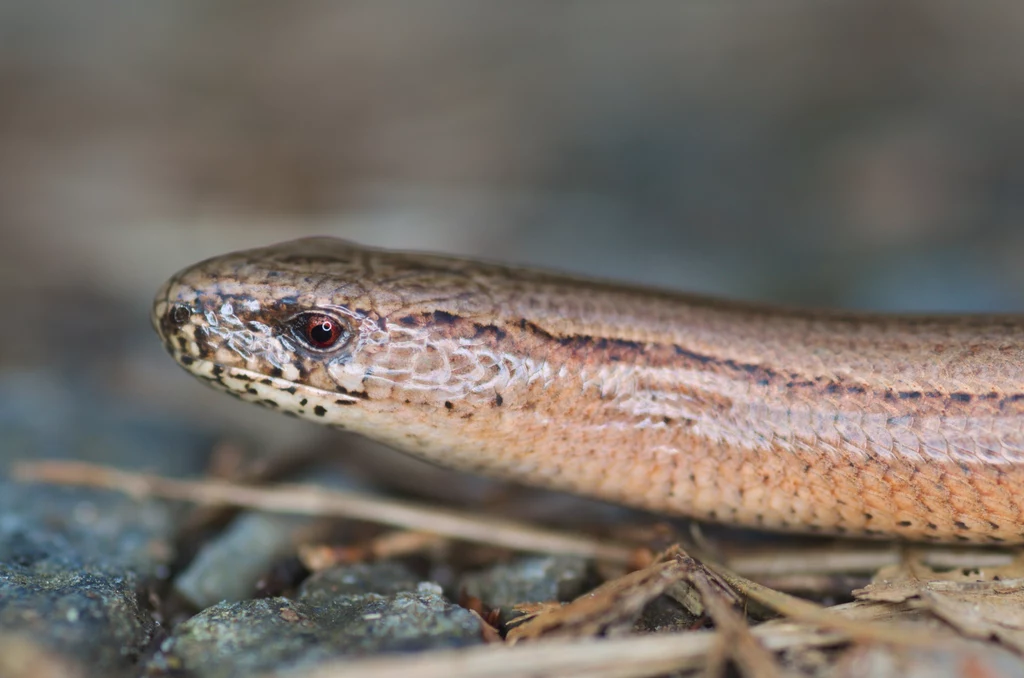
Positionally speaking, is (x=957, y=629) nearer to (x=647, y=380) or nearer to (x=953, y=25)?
(x=647, y=380)

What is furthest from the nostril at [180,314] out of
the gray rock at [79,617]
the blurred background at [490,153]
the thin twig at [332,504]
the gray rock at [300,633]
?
the blurred background at [490,153]

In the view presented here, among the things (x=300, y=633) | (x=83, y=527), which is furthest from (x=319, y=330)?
(x=83, y=527)

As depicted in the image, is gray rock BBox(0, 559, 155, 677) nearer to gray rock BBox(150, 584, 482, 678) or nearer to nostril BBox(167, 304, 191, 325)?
gray rock BBox(150, 584, 482, 678)

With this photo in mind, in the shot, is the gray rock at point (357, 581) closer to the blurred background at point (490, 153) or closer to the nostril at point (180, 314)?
the nostril at point (180, 314)

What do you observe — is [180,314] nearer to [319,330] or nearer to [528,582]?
[319,330]

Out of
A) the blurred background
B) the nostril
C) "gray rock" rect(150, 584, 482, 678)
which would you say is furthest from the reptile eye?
the blurred background

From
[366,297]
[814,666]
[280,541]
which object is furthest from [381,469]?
[814,666]
